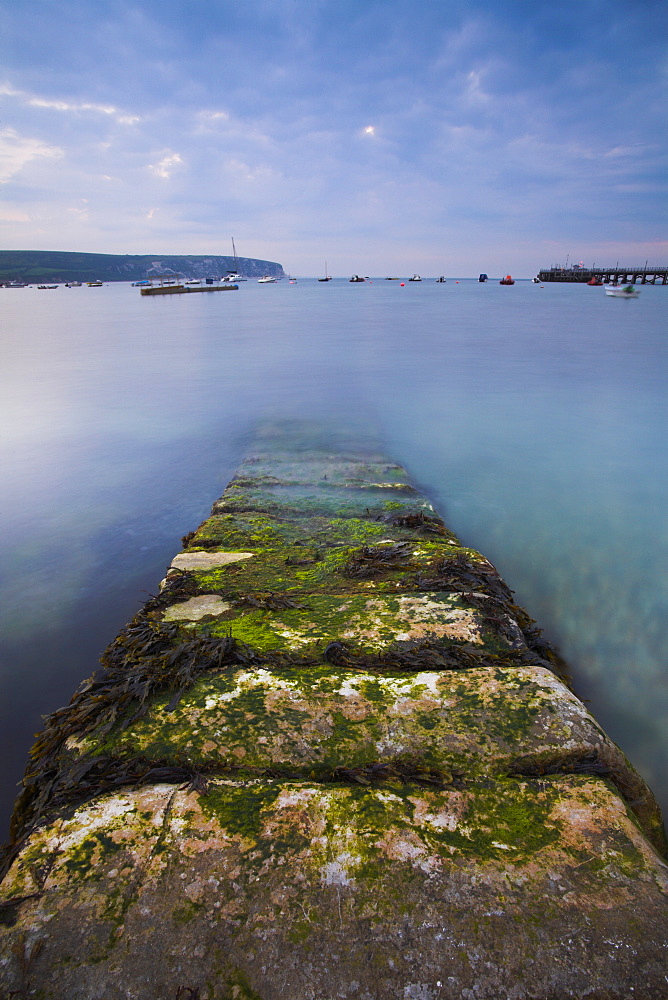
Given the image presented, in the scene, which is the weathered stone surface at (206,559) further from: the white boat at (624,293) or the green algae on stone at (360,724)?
the white boat at (624,293)

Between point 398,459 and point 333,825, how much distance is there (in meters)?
7.89

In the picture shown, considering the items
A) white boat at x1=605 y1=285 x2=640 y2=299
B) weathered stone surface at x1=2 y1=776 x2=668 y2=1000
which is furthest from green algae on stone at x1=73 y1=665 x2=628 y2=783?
white boat at x1=605 y1=285 x2=640 y2=299

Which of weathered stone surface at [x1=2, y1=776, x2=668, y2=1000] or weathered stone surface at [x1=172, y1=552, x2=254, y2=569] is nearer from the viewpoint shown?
weathered stone surface at [x1=2, y1=776, x2=668, y2=1000]

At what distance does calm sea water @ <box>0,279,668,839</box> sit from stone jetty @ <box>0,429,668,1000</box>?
58.2 inches

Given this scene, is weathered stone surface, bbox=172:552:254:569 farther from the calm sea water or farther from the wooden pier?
the wooden pier

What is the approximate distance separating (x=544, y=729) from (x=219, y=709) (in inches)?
70.8

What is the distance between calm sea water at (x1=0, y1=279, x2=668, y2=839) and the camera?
461cm

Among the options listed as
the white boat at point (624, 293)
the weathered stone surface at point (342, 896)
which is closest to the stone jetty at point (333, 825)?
the weathered stone surface at point (342, 896)

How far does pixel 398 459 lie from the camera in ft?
31.6

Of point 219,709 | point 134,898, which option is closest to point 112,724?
point 219,709

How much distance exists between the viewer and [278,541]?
534cm

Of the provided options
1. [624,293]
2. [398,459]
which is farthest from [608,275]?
[398,459]

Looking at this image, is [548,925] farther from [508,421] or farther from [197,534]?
[508,421]

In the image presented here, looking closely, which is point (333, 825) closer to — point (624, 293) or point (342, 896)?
point (342, 896)
